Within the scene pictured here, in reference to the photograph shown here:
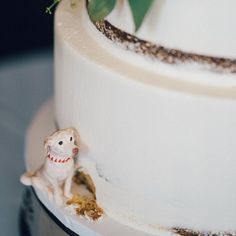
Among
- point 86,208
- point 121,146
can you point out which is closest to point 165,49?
point 121,146

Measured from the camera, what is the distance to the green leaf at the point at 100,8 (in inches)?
51.5

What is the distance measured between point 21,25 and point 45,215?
117 cm

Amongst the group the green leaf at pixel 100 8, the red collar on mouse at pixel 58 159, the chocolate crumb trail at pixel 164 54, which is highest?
the green leaf at pixel 100 8

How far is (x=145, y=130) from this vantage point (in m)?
1.35

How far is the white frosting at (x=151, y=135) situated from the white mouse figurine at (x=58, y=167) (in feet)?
0.12

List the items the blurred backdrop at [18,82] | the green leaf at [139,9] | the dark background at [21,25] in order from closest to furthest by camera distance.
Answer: the green leaf at [139,9], the blurred backdrop at [18,82], the dark background at [21,25]

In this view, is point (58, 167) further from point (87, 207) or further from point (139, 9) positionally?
point (139, 9)

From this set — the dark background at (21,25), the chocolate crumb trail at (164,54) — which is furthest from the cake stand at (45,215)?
the dark background at (21,25)

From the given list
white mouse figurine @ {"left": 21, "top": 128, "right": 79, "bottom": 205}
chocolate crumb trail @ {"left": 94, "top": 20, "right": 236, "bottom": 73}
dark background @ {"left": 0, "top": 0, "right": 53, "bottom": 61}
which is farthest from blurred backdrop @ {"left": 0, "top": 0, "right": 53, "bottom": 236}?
chocolate crumb trail @ {"left": 94, "top": 20, "right": 236, "bottom": 73}

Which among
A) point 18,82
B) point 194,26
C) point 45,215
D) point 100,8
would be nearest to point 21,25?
point 18,82

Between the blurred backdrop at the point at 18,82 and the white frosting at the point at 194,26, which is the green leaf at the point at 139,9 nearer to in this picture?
the white frosting at the point at 194,26

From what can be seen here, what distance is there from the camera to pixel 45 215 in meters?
1.58

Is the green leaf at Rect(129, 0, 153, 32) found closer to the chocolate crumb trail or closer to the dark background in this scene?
the chocolate crumb trail

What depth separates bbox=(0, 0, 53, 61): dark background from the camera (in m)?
2.57
